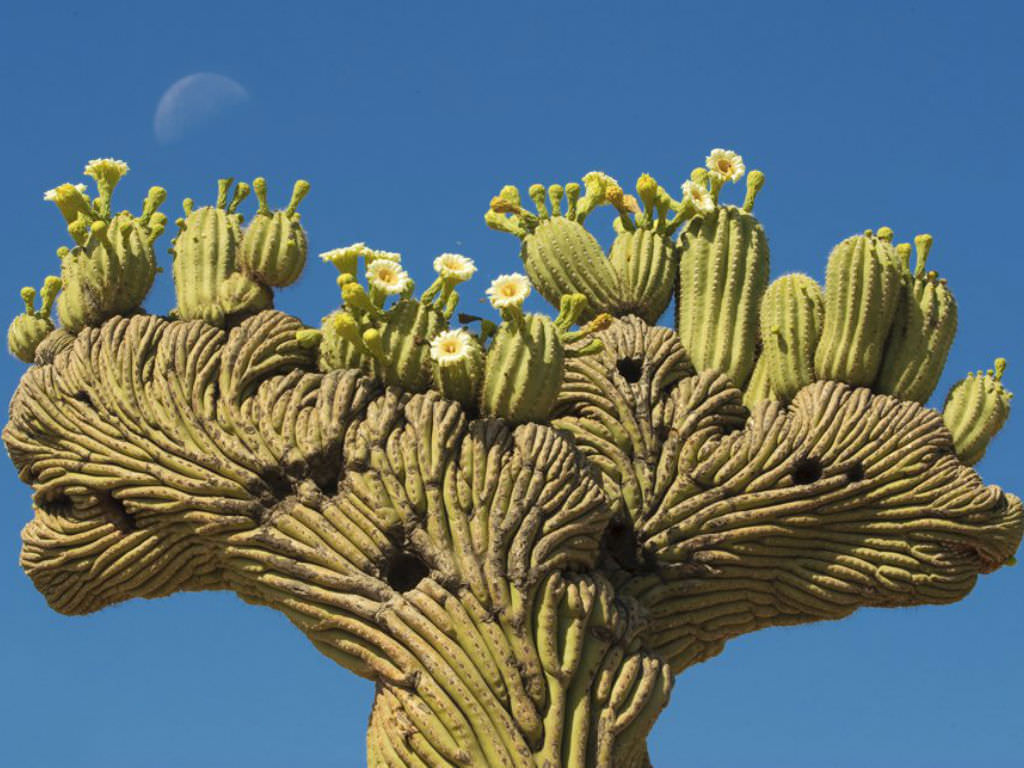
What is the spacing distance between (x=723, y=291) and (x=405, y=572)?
7.03 feet

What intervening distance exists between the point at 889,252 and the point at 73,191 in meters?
3.79

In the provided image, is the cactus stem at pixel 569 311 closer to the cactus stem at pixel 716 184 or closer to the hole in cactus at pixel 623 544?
the hole in cactus at pixel 623 544

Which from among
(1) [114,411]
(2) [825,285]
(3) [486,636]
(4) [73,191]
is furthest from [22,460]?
(2) [825,285]

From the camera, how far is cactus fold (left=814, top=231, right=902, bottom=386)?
8.80 meters

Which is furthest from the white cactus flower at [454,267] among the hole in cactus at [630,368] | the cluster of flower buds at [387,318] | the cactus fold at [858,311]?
the cactus fold at [858,311]

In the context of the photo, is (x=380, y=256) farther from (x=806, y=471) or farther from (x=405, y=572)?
(x=806, y=471)

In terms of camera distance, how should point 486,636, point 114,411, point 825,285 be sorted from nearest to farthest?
point 486,636
point 114,411
point 825,285

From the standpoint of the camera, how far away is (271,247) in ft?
29.0

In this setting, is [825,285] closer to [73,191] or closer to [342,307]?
[342,307]

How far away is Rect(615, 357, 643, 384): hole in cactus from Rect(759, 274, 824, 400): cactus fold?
620 millimetres

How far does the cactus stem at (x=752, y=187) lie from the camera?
9258mm

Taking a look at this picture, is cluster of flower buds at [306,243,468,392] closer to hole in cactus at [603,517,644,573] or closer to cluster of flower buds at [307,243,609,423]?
cluster of flower buds at [307,243,609,423]

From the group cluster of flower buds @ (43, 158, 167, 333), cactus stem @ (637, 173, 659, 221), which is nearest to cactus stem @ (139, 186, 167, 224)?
cluster of flower buds @ (43, 158, 167, 333)

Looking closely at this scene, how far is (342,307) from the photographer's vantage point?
8.55 meters
